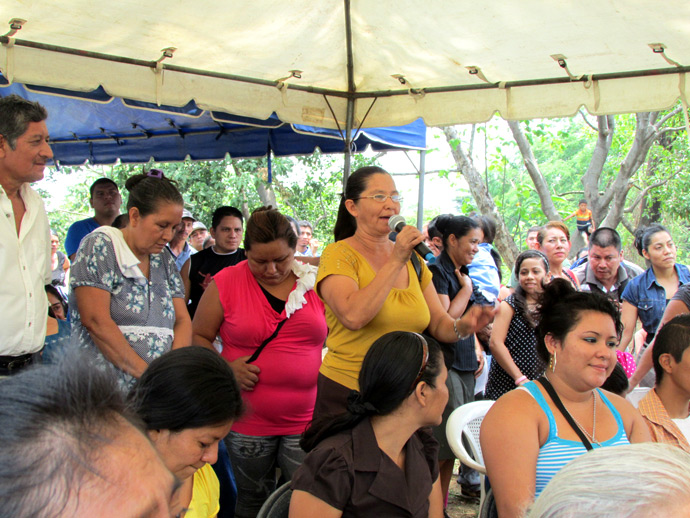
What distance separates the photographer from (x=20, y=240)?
2500mm

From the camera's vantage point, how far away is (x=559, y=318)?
104 inches

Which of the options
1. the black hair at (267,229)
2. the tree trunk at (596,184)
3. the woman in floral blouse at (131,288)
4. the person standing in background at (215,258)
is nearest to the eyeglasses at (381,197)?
the black hair at (267,229)

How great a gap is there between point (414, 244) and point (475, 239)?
66.6 inches

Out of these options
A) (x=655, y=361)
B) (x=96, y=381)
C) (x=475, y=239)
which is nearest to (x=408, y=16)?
(x=475, y=239)

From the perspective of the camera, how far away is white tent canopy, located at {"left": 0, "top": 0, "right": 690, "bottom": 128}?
3.16m

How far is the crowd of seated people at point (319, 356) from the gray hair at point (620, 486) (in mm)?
679

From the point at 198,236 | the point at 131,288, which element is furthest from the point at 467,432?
the point at 198,236

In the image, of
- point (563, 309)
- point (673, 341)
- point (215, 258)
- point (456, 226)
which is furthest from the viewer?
point (215, 258)

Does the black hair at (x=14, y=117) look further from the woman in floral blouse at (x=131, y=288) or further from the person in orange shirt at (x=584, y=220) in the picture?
the person in orange shirt at (x=584, y=220)

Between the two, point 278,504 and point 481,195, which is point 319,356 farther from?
point 481,195

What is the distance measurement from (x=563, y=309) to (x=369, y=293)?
2.82 feet

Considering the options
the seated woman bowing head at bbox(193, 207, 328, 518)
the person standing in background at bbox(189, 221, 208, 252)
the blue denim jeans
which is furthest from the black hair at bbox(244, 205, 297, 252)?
the person standing in background at bbox(189, 221, 208, 252)

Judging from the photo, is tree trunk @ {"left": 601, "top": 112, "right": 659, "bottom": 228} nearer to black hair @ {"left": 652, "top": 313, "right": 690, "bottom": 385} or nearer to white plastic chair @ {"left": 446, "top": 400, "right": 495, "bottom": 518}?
black hair @ {"left": 652, "top": 313, "right": 690, "bottom": 385}

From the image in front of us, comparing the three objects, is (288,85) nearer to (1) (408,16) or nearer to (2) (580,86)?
(1) (408,16)
